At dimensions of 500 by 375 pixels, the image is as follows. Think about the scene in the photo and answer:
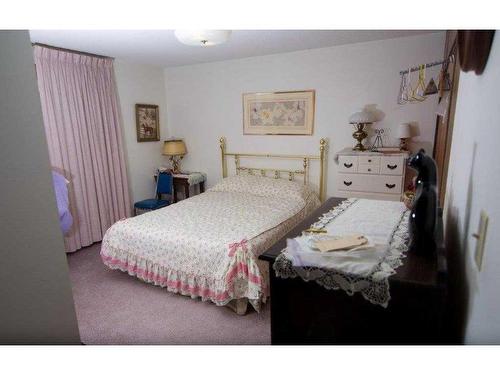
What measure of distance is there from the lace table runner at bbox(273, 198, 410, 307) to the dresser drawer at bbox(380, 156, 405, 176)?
1849 mm

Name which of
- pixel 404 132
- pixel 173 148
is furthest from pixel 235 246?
pixel 173 148

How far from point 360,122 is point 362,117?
2.2 inches

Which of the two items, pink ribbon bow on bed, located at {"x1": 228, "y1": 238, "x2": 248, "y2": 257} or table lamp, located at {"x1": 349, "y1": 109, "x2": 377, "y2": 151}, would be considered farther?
table lamp, located at {"x1": 349, "y1": 109, "x2": 377, "y2": 151}

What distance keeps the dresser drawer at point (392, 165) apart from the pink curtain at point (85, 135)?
3.13 m

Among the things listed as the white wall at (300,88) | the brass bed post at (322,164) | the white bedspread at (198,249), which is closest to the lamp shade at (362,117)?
the white wall at (300,88)

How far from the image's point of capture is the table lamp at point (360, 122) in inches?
125

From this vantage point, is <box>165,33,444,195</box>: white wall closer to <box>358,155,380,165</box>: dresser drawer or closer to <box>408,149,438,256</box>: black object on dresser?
<box>358,155,380,165</box>: dresser drawer

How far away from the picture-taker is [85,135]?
11.4 ft

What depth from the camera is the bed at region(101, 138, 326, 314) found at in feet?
7.18

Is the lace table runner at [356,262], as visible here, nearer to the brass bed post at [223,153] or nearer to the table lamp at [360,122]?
the table lamp at [360,122]

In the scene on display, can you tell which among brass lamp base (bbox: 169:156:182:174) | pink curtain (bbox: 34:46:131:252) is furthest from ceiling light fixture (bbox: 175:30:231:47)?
brass lamp base (bbox: 169:156:182:174)

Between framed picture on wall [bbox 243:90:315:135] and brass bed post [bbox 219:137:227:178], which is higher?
framed picture on wall [bbox 243:90:315:135]
